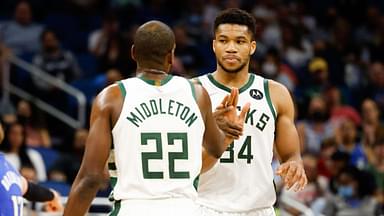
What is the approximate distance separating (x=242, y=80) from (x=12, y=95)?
723 centimetres

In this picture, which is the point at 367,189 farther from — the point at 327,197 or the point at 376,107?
the point at 376,107

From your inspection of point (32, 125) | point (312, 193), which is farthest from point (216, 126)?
point (32, 125)

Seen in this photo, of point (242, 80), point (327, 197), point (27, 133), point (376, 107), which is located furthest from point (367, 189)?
point (242, 80)

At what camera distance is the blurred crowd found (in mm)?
12336

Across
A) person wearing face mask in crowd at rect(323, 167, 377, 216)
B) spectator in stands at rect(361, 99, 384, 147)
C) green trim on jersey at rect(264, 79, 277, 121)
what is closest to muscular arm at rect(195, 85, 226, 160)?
green trim on jersey at rect(264, 79, 277, 121)

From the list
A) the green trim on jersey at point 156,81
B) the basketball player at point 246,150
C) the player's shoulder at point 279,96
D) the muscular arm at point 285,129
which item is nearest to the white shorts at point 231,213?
the basketball player at point 246,150

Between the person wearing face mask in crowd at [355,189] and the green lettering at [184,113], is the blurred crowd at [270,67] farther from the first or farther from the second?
the green lettering at [184,113]

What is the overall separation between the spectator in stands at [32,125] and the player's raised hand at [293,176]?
6.35 meters

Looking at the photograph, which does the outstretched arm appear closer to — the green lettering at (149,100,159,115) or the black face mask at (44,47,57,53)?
the green lettering at (149,100,159,115)

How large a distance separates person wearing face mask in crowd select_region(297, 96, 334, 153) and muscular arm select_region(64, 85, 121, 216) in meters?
8.40

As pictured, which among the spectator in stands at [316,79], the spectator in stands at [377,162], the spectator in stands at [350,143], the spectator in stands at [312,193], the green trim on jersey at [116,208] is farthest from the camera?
the spectator in stands at [316,79]

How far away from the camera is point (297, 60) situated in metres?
16.9

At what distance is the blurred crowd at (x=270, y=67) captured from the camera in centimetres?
1234

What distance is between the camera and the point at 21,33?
49.0 ft
